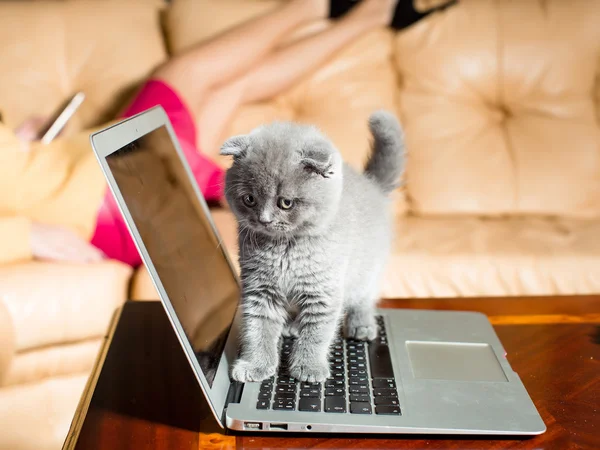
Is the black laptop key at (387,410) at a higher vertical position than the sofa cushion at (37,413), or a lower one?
higher

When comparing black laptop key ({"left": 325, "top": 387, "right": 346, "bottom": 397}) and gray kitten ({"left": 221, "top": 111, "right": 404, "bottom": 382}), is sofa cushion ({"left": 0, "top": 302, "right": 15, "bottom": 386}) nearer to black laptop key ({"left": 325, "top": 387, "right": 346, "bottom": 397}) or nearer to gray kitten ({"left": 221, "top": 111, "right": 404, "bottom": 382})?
gray kitten ({"left": 221, "top": 111, "right": 404, "bottom": 382})

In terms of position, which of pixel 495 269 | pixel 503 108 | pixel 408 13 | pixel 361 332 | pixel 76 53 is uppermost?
pixel 76 53

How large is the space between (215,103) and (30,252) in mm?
768

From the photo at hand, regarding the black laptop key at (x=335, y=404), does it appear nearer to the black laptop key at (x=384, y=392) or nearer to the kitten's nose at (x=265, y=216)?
the black laptop key at (x=384, y=392)

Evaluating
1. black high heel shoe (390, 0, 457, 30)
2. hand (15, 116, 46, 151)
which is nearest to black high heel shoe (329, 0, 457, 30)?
black high heel shoe (390, 0, 457, 30)

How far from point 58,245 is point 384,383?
0.95 m

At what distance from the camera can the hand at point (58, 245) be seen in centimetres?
135

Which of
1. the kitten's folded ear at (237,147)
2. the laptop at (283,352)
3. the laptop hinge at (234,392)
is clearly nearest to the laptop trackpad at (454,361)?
the laptop at (283,352)

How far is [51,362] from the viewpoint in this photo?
1322mm

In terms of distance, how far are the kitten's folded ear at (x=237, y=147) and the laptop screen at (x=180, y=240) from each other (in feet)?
0.36

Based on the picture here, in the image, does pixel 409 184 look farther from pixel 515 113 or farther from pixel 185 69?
pixel 185 69

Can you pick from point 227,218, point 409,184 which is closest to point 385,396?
point 227,218

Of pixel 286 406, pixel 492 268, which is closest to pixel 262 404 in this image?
pixel 286 406

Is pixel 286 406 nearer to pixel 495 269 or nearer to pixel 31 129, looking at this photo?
pixel 495 269
